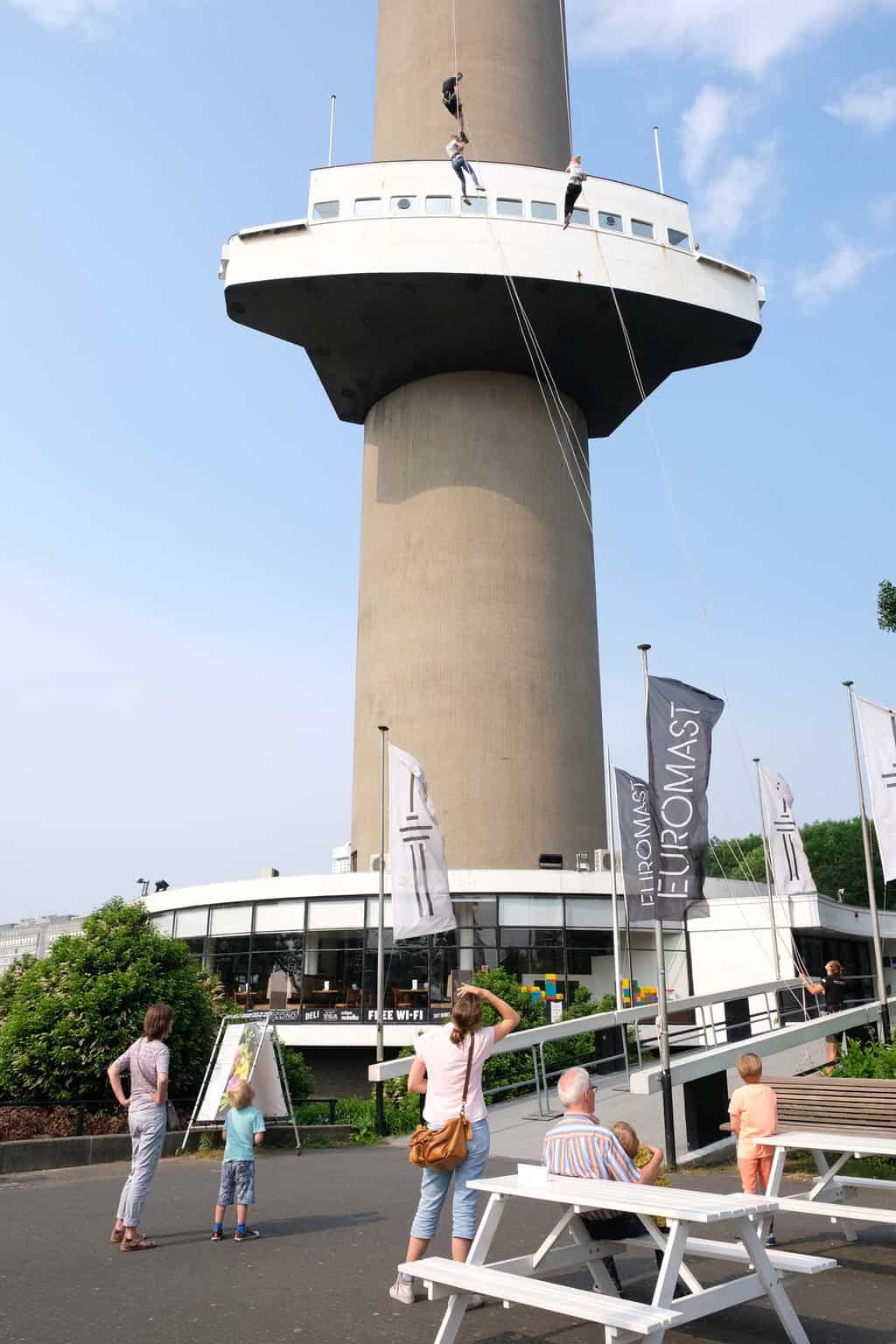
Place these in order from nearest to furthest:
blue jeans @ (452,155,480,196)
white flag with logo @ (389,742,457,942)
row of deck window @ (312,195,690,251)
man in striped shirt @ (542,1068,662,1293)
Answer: man in striped shirt @ (542,1068,662,1293) < white flag with logo @ (389,742,457,942) < blue jeans @ (452,155,480,196) < row of deck window @ (312,195,690,251)

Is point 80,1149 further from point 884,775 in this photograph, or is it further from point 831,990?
point 884,775

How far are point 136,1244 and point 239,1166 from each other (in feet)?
3.16

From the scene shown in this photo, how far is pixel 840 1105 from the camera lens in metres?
9.20

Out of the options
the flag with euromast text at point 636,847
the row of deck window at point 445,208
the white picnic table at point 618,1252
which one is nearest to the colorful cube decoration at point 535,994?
the flag with euromast text at point 636,847

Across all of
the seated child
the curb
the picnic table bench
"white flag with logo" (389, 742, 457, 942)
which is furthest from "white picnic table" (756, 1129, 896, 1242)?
"white flag with logo" (389, 742, 457, 942)

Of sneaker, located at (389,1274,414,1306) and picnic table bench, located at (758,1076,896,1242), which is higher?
picnic table bench, located at (758,1076,896,1242)

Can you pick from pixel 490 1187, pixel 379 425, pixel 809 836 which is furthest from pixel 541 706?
pixel 809 836

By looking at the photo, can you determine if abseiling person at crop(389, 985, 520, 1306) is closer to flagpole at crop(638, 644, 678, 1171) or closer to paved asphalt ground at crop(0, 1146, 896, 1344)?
paved asphalt ground at crop(0, 1146, 896, 1344)

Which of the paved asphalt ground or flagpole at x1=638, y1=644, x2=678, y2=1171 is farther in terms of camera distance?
flagpole at x1=638, y1=644, x2=678, y2=1171

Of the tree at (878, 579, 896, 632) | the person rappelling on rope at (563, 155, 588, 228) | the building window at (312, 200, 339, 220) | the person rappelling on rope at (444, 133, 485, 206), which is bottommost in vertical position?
the tree at (878, 579, 896, 632)

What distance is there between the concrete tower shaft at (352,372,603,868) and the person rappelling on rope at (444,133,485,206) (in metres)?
5.82

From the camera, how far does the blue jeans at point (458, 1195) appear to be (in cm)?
676

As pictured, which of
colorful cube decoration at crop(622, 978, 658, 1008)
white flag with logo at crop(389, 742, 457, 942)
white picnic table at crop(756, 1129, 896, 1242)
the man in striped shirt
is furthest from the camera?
colorful cube decoration at crop(622, 978, 658, 1008)

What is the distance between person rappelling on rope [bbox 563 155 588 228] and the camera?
91.6 feet
